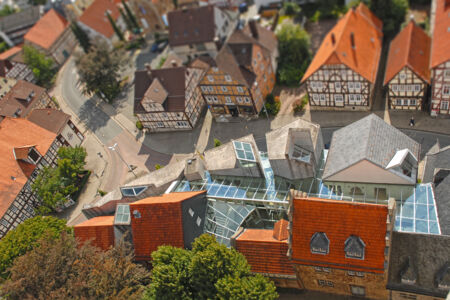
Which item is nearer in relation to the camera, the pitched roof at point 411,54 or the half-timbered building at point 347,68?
the pitched roof at point 411,54

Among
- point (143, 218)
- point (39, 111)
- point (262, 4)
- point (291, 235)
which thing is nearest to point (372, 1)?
point (262, 4)

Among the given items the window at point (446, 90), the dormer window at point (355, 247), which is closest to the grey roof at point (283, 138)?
the dormer window at point (355, 247)

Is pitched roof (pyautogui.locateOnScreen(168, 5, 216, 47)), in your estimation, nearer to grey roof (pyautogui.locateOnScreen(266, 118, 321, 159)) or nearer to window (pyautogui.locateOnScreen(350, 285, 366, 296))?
grey roof (pyautogui.locateOnScreen(266, 118, 321, 159))

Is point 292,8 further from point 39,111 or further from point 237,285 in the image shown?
point 237,285

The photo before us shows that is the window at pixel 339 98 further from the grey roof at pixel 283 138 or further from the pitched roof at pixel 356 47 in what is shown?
the grey roof at pixel 283 138

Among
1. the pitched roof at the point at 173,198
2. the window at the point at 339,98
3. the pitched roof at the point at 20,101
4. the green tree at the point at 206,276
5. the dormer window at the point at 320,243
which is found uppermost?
the window at the point at 339,98

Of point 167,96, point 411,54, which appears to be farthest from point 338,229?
point 167,96

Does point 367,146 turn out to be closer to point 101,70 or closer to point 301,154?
point 301,154
